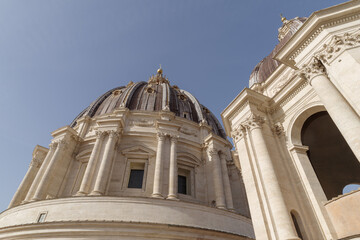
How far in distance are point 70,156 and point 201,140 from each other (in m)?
13.0

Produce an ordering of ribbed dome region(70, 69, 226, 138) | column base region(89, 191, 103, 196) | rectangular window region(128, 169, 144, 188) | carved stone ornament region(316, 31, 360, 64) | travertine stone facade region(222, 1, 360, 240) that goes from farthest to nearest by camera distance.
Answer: ribbed dome region(70, 69, 226, 138)
rectangular window region(128, 169, 144, 188)
column base region(89, 191, 103, 196)
carved stone ornament region(316, 31, 360, 64)
travertine stone facade region(222, 1, 360, 240)

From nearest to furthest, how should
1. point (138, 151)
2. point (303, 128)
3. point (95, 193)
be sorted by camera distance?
point (303, 128) < point (95, 193) < point (138, 151)

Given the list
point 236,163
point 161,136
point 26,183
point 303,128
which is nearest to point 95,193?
point 161,136

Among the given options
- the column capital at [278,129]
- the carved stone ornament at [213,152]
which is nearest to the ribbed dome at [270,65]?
the column capital at [278,129]

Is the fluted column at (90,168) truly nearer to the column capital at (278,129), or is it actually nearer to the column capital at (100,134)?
the column capital at (100,134)

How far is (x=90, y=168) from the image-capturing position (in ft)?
59.1

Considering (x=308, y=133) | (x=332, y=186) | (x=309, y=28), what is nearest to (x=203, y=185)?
(x=332, y=186)

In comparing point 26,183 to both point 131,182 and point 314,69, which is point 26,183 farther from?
point 314,69

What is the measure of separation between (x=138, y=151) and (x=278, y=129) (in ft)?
43.8

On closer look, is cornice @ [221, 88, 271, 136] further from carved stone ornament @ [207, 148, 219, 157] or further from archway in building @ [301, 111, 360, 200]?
carved stone ornament @ [207, 148, 219, 157]

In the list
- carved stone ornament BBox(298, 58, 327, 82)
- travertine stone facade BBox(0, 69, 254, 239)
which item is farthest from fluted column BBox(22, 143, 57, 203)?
carved stone ornament BBox(298, 58, 327, 82)

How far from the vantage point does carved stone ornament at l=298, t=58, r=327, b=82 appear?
8.00m

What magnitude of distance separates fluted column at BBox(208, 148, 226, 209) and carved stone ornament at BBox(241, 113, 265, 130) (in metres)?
10.0

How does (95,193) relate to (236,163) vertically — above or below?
below
